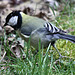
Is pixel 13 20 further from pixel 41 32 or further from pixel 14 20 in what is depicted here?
pixel 41 32

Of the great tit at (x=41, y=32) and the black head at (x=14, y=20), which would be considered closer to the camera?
the great tit at (x=41, y=32)

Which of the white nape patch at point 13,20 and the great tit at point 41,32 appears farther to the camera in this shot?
the white nape patch at point 13,20

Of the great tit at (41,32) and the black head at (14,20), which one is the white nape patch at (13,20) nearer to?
the black head at (14,20)

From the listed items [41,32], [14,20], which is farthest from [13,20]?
[41,32]

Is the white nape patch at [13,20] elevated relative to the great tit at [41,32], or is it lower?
elevated

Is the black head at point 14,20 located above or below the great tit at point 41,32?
above

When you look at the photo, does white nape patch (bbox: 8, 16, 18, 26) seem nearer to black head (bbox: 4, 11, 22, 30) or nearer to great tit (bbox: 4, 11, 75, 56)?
black head (bbox: 4, 11, 22, 30)

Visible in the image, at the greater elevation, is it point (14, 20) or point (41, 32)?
point (14, 20)

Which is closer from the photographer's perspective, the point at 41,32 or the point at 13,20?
the point at 41,32

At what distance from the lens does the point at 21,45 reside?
3338mm

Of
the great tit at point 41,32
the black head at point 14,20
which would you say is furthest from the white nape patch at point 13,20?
the great tit at point 41,32

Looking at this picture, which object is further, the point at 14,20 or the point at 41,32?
the point at 14,20

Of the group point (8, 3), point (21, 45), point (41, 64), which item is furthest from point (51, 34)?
point (8, 3)

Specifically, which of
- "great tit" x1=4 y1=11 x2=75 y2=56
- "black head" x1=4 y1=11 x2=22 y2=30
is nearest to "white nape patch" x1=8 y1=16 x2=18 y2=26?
"black head" x1=4 y1=11 x2=22 y2=30
